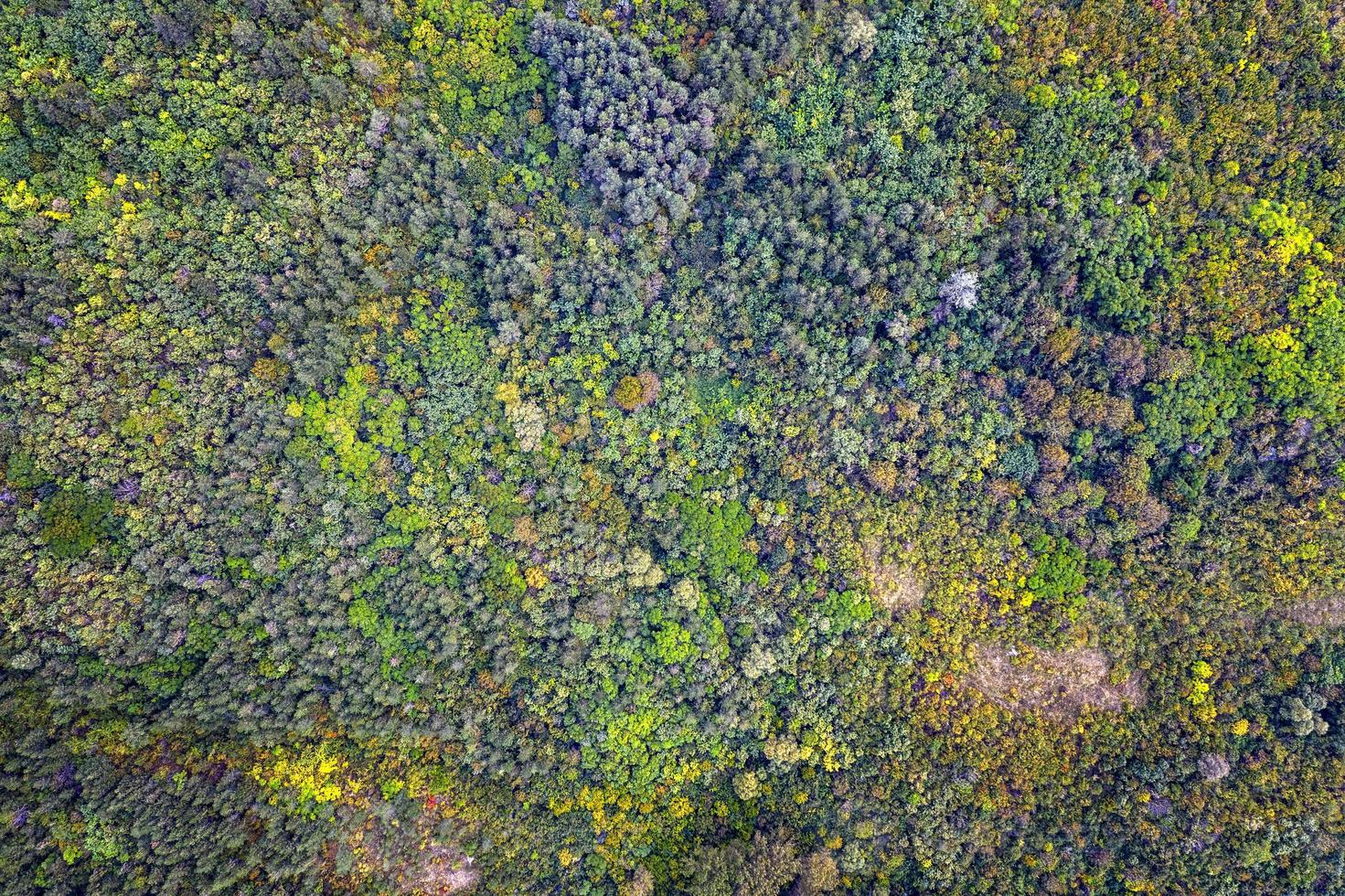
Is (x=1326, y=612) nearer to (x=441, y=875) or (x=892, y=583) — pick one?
(x=892, y=583)

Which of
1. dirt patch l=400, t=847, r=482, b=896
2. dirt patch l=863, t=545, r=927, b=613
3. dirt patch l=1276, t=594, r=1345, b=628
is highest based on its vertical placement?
dirt patch l=1276, t=594, r=1345, b=628

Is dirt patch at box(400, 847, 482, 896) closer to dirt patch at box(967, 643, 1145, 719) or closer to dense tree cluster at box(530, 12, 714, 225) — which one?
dirt patch at box(967, 643, 1145, 719)

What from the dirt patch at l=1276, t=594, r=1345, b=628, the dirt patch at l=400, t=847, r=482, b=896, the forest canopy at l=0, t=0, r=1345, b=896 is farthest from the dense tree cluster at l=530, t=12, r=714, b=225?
the dirt patch at l=1276, t=594, r=1345, b=628

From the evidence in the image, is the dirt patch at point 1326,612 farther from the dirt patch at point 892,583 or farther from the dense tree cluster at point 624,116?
the dense tree cluster at point 624,116

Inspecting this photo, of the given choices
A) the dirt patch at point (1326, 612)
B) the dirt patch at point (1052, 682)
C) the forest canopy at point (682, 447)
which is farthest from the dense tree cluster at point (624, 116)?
the dirt patch at point (1326, 612)

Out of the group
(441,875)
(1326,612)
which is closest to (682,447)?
(441,875)

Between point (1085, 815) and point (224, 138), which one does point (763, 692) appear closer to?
point (1085, 815)
